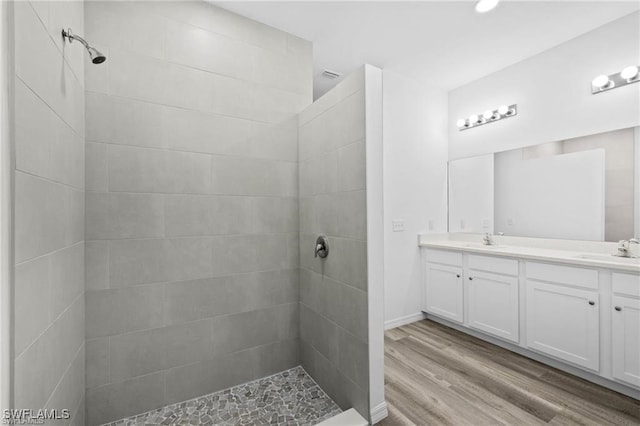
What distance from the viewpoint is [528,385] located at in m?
1.93

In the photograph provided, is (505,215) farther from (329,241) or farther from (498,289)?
(329,241)

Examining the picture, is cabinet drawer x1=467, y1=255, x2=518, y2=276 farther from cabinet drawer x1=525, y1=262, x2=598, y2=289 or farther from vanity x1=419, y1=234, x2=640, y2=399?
cabinet drawer x1=525, y1=262, x2=598, y2=289

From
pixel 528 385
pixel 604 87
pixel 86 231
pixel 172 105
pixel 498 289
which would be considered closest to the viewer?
pixel 86 231

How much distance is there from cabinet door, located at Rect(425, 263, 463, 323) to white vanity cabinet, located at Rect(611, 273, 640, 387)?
1099 mm

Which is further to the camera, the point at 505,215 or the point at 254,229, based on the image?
the point at 505,215

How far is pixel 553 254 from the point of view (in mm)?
2266

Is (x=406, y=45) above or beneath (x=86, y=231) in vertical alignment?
above

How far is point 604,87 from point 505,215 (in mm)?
1281

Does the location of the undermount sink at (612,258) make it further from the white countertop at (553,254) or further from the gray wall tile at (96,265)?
the gray wall tile at (96,265)

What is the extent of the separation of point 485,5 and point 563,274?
2056 millimetres

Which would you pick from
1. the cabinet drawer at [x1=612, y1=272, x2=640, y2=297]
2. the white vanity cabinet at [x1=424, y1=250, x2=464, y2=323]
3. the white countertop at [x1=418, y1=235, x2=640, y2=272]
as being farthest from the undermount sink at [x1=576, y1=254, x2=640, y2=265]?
the white vanity cabinet at [x1=424, y1=250, x2=464, y2=323]

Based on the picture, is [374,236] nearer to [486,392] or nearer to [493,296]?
[486,392]

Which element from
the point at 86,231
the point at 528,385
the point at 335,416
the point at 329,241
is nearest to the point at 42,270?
the point at 86,231

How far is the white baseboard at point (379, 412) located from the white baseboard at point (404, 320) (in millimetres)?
1308
